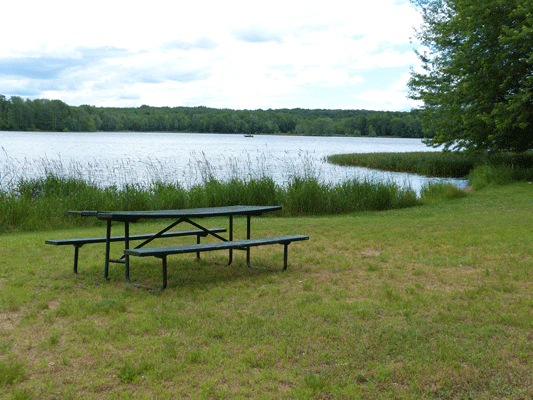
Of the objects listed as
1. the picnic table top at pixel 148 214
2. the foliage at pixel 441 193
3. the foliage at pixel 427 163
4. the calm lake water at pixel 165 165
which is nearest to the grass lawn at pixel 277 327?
the picnic table top at pixel 148 214

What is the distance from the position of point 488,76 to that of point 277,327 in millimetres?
19637

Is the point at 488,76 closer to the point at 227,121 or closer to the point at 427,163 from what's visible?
the point at 427,163

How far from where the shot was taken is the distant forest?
326 feet

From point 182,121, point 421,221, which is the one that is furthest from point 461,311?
point 182,121

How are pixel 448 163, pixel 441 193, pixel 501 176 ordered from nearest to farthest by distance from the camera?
pixel 441 193, pixel 501 176, pixel 448 163

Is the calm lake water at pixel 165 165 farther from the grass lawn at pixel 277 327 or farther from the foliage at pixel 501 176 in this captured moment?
the grass lawn at pixel 277 327

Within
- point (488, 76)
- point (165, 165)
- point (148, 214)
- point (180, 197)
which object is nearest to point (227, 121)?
point (165, 165)

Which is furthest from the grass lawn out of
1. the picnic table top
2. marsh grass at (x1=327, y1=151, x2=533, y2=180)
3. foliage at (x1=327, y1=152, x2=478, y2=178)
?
foliage at (x1=327, y1=152, x2=478, y2=178)

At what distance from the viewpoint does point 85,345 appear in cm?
344

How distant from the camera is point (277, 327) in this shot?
3.77 m

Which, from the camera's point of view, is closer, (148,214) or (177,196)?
(148,214)

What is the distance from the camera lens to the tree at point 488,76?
18281mm

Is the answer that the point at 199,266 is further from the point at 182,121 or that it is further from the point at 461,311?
the point at 182,121

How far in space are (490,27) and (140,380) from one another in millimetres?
20780
